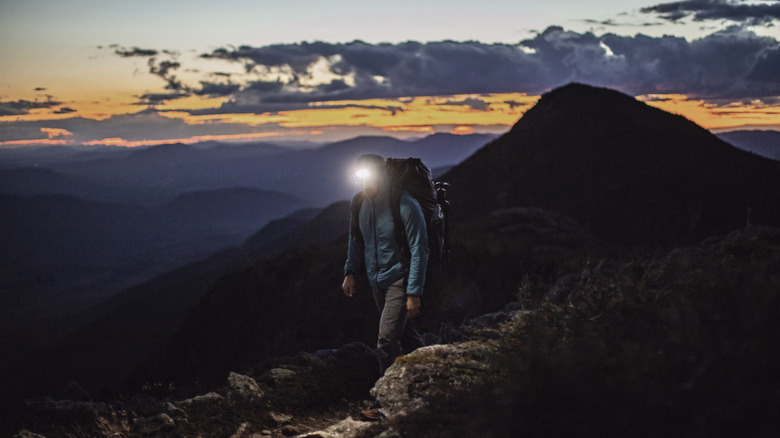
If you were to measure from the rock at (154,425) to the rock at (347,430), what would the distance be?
1748 mm

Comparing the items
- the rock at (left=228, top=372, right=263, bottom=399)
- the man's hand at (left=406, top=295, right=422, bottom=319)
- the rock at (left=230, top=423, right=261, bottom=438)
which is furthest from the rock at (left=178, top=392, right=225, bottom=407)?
the man's hand at (left=406, top=295, right=422, bottom=319)

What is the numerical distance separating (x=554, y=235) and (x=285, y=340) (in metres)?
11.3

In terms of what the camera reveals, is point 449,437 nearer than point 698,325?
Yes

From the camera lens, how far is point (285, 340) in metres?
13.4

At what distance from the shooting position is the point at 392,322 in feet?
15.8

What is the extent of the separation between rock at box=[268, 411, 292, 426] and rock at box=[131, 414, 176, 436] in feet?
3.29

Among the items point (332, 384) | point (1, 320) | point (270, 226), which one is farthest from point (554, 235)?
point (1, 320)

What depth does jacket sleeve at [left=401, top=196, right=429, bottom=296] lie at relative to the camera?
15.0 ft

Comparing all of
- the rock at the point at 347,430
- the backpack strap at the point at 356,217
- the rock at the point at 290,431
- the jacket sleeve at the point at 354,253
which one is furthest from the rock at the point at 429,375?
the backpack strap at the point at 356,217

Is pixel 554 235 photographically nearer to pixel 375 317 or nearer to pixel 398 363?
pixel 375 317

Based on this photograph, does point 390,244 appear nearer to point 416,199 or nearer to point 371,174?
point 416,199

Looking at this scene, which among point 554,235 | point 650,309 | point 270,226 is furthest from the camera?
point 270,226

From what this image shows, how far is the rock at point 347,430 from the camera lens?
3.91m

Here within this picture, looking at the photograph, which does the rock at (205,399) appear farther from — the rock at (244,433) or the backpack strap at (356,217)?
the backpack strap at (356,217)
